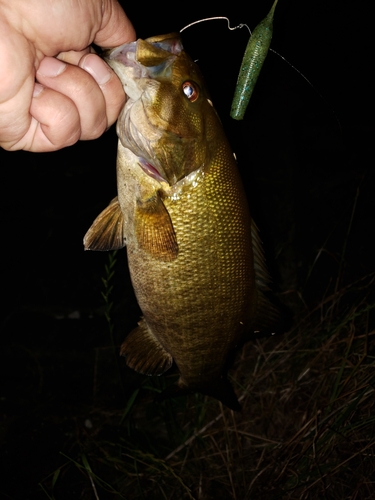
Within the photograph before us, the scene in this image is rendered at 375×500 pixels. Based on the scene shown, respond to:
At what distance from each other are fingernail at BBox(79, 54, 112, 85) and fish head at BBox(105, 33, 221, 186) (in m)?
0.05

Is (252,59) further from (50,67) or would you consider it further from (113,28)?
(50,67)

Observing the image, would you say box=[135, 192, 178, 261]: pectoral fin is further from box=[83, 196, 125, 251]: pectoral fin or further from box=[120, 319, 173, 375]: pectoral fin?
box=[120, 319, 173, 375]: pectoral fin

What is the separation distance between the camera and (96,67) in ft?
5.47

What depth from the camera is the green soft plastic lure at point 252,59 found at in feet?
5.27

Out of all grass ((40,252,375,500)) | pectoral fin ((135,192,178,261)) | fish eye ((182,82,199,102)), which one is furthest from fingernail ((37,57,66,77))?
grass ((40,252,375,500))

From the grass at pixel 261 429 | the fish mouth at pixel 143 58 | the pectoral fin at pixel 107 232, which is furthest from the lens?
the grass at pixel 261 429

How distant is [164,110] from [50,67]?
1.54 ft

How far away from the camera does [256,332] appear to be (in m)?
2.34

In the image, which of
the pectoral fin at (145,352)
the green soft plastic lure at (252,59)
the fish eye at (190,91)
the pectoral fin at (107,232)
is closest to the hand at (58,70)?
the fish eye at (190,91)

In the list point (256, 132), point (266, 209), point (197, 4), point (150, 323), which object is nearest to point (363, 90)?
point (256, 132)

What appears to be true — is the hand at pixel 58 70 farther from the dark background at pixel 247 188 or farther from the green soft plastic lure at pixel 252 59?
the dark background at pixel 247 188

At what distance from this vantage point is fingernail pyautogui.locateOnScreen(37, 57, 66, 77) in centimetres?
161

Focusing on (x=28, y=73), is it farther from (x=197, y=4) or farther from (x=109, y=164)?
(x=197, y=4)

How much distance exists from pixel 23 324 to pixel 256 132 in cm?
294
